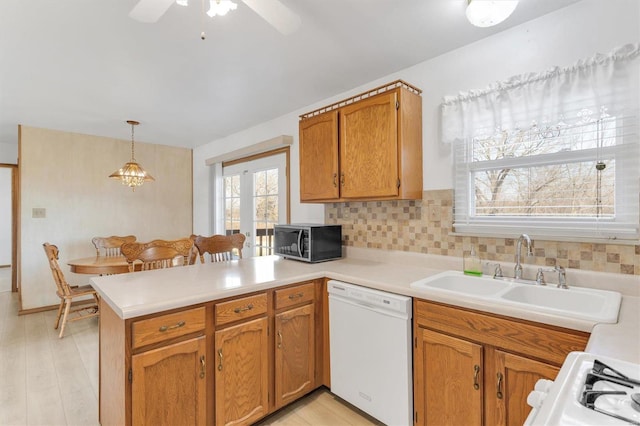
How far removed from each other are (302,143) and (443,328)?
5.73ft

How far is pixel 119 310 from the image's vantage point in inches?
51.2

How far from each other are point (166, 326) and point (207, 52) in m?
1.66

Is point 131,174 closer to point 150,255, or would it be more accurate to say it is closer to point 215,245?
point 215,245

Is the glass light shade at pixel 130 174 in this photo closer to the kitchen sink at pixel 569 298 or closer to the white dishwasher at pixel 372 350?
the white dishwasher at pixel 372 350

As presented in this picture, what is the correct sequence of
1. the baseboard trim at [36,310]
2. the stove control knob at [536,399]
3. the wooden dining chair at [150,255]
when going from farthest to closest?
the baseboard trim at [36,310], the wooden dining chair at [150,255], the stove control knob at [536,399]

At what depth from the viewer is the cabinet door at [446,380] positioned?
140cm

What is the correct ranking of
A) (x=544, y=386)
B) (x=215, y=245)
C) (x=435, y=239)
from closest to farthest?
(x=544, y=386) → (x=435, y=239) → (x=215, y=245)

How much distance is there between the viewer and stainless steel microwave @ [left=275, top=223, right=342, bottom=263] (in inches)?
91.2

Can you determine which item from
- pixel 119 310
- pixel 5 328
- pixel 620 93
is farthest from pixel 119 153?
pixel 620 93

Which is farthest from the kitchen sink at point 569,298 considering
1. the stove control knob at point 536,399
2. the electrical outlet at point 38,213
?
the electrical outlet at point 38,213

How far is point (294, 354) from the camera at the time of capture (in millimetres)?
1920

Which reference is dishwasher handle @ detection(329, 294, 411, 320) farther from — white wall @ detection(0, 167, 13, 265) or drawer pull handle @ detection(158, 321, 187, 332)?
white wall @ detection(0, 167, 13, 265)

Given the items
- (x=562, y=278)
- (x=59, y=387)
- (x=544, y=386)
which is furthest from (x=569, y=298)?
(x=59, y=387)

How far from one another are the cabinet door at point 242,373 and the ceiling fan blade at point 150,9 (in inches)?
61.0
